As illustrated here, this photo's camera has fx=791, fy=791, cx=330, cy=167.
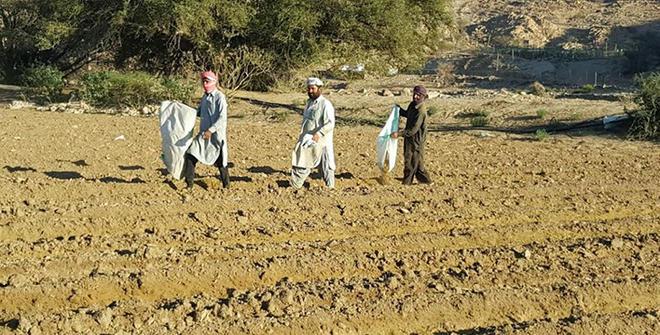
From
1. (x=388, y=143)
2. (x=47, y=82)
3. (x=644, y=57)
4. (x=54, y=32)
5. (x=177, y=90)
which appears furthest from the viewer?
(x=644, y=57)

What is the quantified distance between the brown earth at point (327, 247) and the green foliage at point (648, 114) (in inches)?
106

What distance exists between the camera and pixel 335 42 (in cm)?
1756

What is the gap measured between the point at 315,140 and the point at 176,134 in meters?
1.33

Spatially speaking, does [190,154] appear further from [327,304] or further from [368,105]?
[368,105]

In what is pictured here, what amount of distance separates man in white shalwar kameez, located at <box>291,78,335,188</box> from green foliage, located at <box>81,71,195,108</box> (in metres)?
9.04

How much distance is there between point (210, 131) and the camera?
731 centimetres

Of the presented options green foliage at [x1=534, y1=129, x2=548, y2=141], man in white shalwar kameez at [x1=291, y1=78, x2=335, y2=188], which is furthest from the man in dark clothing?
green foliage at [x1=534, y1=129, x2=548, y2=141]

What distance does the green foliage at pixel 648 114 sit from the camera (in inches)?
508

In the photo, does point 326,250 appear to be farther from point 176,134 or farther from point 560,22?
point 560,22

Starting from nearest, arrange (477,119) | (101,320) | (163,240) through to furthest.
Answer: (101,320)
(163,240)
(477,119)

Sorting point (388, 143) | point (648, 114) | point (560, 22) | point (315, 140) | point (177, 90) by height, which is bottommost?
point (560, 22)

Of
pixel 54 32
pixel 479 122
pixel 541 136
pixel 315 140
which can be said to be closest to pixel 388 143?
pixel 315 140

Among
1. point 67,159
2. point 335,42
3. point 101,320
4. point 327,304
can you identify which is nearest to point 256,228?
point 327,304

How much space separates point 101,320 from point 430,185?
478 cm
